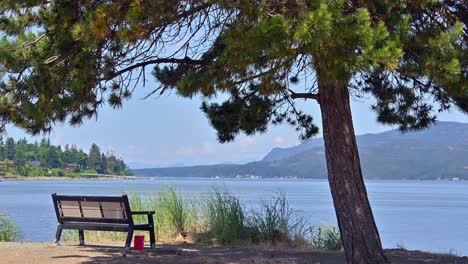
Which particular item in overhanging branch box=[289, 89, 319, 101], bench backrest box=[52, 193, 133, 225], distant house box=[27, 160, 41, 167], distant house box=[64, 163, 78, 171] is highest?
distant house box=[27, 160, 41, 167]

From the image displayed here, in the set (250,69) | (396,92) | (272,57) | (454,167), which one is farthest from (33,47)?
(454,167)

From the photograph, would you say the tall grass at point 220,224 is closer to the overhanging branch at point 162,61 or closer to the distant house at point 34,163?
the overhanging branch at point 162,61

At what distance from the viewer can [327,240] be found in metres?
11.5

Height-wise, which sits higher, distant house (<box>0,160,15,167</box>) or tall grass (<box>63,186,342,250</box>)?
distant house (<box>0,160,15,167</box>)

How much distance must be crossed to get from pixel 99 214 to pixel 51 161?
11018cm

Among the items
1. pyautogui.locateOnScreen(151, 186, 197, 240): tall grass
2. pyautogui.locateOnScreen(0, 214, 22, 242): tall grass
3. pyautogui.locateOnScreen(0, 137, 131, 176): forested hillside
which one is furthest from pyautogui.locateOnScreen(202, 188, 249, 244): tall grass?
pyautogui.locateOnScreen(0, 137, 131, 176): forested hillside

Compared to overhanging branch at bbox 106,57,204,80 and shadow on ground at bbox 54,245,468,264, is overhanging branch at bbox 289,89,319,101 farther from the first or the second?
shadow on ground at bbox 54,245,468,264

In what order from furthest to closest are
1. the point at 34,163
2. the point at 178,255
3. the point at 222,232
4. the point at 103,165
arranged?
the point at 103,165 → the point at 34,163 → the point at 222,232 → the point at 178,255

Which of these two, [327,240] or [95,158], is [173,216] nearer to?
[327,240]

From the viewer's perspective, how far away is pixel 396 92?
33.4ft

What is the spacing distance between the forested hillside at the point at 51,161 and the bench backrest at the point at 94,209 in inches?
3906

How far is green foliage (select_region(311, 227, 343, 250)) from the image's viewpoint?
11258 millimetres

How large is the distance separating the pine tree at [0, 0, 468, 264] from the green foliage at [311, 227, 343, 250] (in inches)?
99.6

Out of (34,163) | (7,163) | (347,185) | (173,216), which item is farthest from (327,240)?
(34,163)
